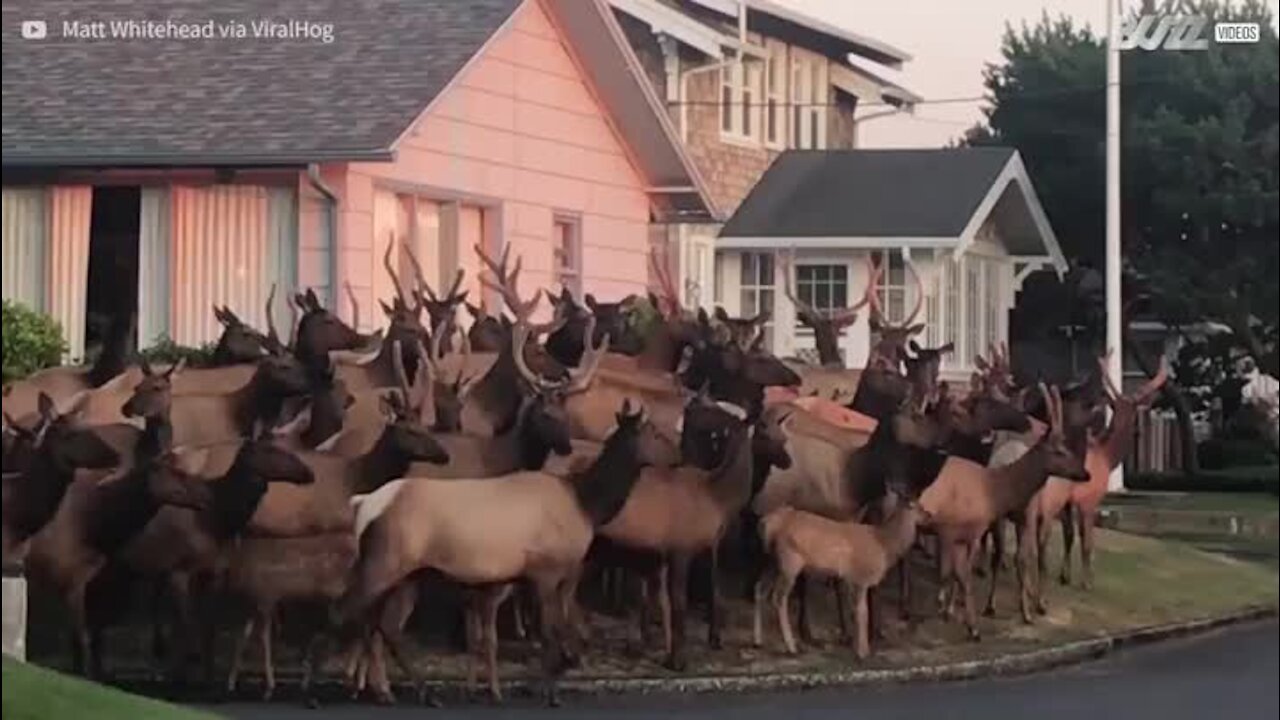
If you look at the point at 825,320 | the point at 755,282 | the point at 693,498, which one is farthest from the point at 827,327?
the point at 693,498

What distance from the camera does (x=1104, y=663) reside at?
535 inches

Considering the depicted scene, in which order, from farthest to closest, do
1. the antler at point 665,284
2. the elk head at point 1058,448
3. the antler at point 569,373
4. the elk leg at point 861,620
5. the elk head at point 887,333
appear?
the elk head at point 887,333, the antler at point 665,284, the elk head at point 1058,448, the antler at point 569,373, the elk leg at point 861,620

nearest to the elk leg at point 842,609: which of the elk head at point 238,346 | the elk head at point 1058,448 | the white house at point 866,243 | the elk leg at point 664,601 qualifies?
the elk leg at point 664,601

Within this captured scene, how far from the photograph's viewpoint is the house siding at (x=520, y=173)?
18.8 meters

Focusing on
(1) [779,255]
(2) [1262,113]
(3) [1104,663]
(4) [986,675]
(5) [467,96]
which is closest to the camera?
(2) [1262,113]

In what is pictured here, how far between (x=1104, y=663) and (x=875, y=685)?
4.36 ft

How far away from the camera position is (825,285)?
24047mm

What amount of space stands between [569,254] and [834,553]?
290 inches

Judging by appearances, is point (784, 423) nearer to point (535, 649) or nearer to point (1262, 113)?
point (535, 649)

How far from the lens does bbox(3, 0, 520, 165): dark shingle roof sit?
16953 millimetres

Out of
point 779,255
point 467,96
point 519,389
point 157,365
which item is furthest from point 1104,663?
point 779,255

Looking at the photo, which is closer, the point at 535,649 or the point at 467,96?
the point at 535,649

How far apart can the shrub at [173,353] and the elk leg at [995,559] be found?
4.99 meters

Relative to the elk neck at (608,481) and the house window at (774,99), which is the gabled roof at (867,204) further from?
the elk neck at (608,481)
